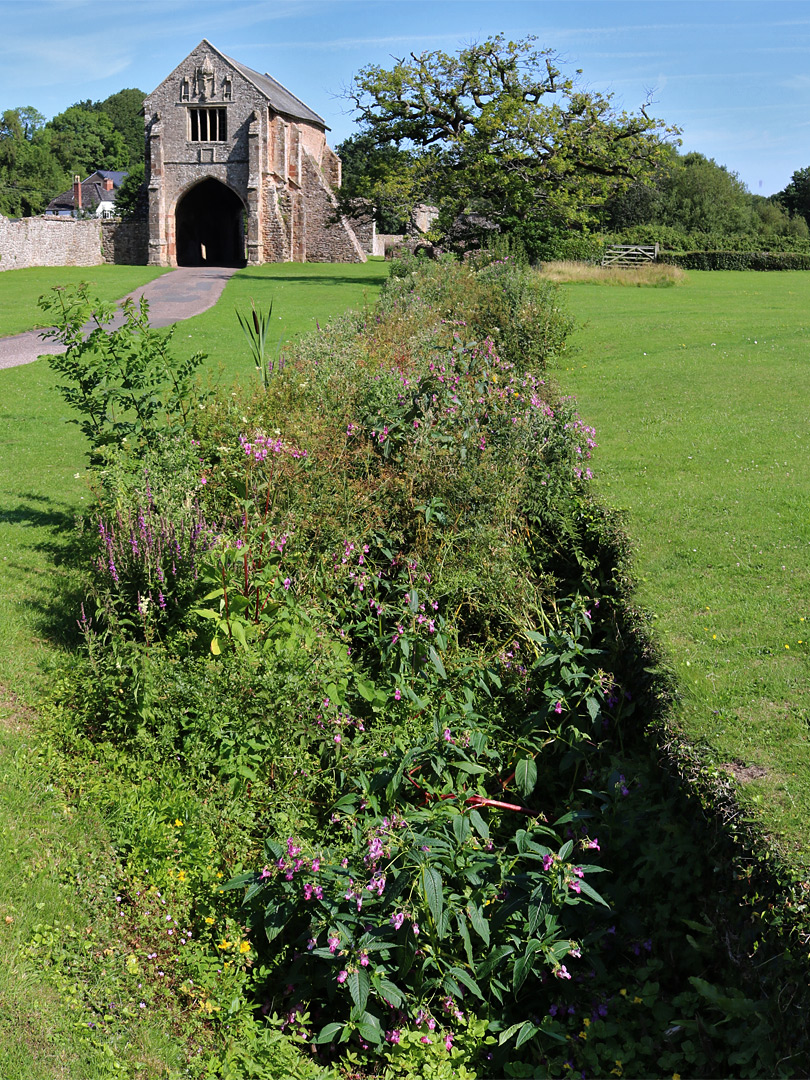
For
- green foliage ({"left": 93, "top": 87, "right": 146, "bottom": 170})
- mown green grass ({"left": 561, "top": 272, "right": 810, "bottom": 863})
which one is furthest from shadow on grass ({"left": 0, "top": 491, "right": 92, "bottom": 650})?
green foliage ({"left": 93, "top": 87, "right": 146, "bottom": 170})

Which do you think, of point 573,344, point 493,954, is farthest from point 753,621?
point 573,344

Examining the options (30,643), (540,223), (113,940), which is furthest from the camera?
(540,223)

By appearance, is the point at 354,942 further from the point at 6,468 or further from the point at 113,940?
the point at 6,468

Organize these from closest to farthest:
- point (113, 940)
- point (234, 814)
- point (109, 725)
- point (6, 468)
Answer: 1. point (113, 940)
2. point (234, 814)
3. point (109, 725)
4. point (6, 468)

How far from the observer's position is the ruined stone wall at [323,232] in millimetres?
46031

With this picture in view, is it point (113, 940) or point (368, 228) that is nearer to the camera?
point (113, 940)

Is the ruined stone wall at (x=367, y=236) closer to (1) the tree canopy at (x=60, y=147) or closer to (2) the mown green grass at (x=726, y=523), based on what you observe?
(1) the tree canopy at (x=60, y=147)

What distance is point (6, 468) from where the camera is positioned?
8664mm

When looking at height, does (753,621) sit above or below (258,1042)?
above

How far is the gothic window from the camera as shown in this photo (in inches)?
1753

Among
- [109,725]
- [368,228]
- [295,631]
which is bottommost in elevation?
[109,725]

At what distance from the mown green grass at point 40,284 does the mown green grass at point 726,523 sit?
33.7 ft

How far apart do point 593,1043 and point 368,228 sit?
54.8 metres

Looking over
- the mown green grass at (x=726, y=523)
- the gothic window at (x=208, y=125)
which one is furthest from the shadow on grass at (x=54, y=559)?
the gothic window at (x=208, y=125)
